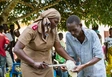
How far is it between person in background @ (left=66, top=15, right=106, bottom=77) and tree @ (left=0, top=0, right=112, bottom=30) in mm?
8778

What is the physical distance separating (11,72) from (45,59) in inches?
208

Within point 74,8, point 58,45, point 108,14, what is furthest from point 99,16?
point 58,45

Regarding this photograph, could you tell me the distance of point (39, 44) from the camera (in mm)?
4336

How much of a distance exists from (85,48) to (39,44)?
53 cm

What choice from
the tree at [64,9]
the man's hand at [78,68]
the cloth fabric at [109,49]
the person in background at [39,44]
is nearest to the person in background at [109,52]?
the cloth fabric at [109,49]

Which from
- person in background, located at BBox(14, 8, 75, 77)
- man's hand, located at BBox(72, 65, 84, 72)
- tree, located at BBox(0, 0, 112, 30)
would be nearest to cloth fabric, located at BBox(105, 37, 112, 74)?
tree, located at BBox(0, 0, 112, 30)

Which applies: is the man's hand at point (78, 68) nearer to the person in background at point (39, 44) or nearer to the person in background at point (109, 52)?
the person in background at point (39, 44)

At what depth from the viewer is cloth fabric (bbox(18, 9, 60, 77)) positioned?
13.9ft

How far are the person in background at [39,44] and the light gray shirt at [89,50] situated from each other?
0.15 metres

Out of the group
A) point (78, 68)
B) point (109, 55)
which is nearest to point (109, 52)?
point (109, 55)

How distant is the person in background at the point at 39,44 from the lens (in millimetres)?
4227

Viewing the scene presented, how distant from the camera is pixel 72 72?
4.09m

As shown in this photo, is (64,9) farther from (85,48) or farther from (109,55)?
(85,48)

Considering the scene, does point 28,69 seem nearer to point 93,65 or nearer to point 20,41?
point 20,41
